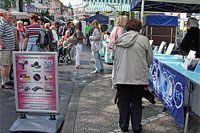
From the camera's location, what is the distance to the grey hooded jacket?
3.47 meters

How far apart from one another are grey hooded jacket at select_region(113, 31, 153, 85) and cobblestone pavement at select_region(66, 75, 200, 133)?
991mm

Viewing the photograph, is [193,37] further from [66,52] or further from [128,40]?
[66,52]

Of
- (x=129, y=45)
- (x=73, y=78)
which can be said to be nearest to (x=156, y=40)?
(x=73, y=78)

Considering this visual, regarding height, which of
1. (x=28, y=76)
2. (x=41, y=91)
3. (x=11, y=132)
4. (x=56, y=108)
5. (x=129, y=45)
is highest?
(x=129, y=45)

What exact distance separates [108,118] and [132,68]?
1.41 m

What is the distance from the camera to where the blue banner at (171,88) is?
3.55m

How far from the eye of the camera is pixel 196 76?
360 centimetres

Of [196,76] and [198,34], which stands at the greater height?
[198,34]

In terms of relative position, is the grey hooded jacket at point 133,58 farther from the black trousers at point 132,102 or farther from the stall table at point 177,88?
the stall table at point 177,88

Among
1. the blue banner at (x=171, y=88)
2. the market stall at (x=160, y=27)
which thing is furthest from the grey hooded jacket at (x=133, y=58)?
the market stall at (x=160, y=27)

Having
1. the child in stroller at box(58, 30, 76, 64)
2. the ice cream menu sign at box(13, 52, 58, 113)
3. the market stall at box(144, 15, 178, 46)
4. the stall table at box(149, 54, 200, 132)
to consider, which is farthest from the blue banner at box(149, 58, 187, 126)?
the child in stroller at box(58, 30, 76, 64)

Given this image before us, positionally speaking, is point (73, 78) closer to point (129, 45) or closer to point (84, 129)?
point (84, 129)

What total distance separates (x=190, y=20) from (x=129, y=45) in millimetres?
2900

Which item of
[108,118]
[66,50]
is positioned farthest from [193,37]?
[66,50]
